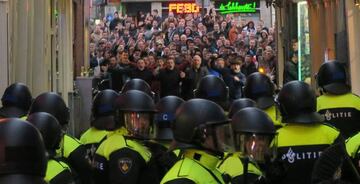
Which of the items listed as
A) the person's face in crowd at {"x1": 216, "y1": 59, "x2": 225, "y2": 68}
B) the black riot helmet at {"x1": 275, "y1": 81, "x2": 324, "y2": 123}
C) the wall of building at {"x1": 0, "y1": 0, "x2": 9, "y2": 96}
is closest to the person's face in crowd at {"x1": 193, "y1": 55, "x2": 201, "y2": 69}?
the person's face in crowd at {"x1": 216, "y1": 59, "x2": 225, "y2": 68}

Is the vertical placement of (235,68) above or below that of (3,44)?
below

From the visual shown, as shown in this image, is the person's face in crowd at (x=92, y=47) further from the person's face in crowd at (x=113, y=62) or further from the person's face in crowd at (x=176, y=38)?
the person's face in crowd at (x=113, y=62)

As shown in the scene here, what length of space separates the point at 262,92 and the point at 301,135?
196cm

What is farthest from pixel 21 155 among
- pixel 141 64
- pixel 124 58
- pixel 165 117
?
pixel 124 58

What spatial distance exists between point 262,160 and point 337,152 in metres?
0.79

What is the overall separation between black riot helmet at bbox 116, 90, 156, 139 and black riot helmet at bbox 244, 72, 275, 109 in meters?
1.45

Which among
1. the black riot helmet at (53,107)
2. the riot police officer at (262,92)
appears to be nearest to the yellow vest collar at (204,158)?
the black riot helmet at (53,107)

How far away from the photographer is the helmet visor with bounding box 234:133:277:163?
461 centimetres

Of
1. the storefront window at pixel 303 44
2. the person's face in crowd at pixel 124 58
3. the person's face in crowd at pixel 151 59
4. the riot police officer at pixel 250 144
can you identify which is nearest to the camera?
the riot police officer at pixel 250 144

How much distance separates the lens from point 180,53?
55.3 ft

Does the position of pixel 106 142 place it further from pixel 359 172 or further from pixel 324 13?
pixel 324 13

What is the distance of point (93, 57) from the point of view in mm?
21031

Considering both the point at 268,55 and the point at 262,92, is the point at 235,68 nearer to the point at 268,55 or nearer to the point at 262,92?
the point at 268,55

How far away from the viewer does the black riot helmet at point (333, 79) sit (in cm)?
666
